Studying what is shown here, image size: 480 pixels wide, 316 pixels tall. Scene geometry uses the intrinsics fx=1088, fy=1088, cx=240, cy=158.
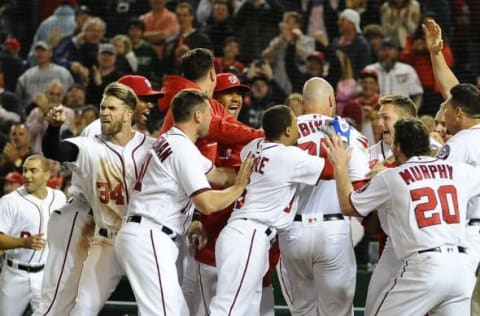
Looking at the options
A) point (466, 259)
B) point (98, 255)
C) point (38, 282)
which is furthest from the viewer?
point (38, 282)

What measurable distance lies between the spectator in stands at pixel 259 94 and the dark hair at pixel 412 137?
5.36 m

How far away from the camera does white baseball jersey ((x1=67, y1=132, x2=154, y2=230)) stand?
650cm

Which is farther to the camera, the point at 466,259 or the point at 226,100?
the point at 226,100

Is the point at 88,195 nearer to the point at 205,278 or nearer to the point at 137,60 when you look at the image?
the point at 205,278

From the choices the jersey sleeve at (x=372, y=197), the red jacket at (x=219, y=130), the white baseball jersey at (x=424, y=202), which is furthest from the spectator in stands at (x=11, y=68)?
the white baseball jersey at (x=424, y=202)

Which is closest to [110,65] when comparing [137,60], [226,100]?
[137,60]

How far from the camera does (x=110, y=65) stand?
12.3 metres

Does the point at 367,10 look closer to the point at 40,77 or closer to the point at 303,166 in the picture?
the point at 40,77

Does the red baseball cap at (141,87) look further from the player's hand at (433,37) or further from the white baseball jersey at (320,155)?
the player's hand at (433,37)

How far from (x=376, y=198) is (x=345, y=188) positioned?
0.19m

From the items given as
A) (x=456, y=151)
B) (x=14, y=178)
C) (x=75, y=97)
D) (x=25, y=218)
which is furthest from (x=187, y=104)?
(x=75, y=97)

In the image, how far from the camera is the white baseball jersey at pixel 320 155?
661 centimetres

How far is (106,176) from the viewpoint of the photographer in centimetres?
650

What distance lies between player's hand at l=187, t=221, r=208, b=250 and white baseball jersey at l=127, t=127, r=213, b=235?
51cm
